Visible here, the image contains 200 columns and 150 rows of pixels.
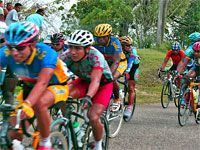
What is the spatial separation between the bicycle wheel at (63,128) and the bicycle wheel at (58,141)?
0.23 ft

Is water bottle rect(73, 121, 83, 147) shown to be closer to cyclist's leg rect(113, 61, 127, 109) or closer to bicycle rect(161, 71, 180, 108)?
cyclist's leg rect(113, 61, 127, 109)

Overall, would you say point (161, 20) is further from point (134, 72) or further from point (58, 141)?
point (58, 141)

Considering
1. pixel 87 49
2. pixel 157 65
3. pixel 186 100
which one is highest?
pixel 87 49

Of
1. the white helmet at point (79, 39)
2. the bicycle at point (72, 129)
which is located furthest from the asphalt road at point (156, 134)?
the white helmet at point (79, 39)

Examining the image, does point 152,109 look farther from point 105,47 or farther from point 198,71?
point 105,47

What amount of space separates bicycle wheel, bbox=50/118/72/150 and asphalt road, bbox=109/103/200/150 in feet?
6.98

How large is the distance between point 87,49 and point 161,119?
5699 millimetres

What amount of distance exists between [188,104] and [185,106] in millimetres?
95

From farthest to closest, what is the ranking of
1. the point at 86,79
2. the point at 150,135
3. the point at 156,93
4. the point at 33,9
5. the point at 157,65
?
the point at 157,65 → the point at 156,93 → the point at 33,9 → the point at 150,135 → the point at 86,79

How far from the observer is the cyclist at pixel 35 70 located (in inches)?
160

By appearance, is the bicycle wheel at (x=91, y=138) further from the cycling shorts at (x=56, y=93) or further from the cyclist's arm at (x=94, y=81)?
the cycling shorts at (x=56, y=93)

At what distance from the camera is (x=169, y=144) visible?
760 centimetres

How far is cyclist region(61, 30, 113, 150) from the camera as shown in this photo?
5.37m

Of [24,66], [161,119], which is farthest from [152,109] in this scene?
[24,66]
